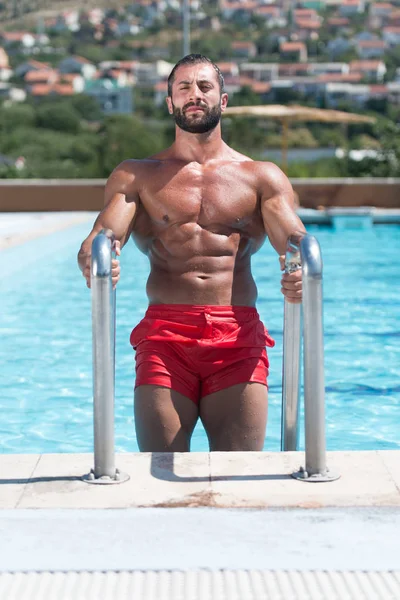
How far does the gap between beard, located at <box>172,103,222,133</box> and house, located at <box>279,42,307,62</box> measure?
105 metres

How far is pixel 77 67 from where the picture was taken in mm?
101625

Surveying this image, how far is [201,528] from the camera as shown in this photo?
2.39 m

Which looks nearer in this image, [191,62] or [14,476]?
[14,476]

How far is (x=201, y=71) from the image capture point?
10.4 ft

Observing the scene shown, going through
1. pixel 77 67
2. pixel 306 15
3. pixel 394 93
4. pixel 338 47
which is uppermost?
pixel 306 15

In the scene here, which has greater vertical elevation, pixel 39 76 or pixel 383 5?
pixel 383 5

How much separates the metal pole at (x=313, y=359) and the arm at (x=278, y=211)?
39cm

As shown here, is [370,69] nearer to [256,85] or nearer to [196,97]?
[256,85]

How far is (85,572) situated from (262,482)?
2.27 ft

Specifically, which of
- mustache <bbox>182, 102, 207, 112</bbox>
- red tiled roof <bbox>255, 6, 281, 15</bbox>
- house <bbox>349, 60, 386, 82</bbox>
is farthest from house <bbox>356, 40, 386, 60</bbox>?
mustache <bbox>182, 102, 207, 112</bbox>

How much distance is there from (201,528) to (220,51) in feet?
328

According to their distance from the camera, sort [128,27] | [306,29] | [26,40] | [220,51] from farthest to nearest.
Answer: [128,27] < [306,29] < [26,40] < [220,51]

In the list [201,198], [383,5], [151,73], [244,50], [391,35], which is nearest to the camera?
[201,198]

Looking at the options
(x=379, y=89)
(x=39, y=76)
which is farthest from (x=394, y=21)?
(x=39, y=76)
